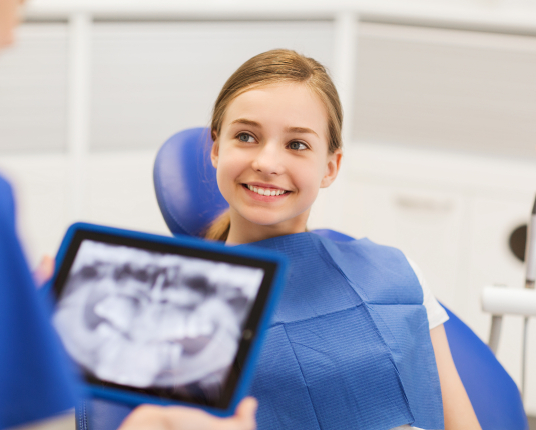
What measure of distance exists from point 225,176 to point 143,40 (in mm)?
1233

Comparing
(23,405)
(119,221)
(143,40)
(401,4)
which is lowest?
(119,221)

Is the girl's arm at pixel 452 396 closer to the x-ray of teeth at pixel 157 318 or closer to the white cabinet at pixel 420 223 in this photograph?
the x-ray of teeth at pixel 157 318

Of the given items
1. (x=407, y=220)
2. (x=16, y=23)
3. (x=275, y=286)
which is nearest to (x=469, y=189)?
(x=407, y=220)

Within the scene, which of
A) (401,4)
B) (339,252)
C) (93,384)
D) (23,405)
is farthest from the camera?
(401,4)

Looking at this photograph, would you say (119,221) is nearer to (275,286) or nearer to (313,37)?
(313,37)

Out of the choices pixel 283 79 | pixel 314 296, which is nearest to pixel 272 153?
pixel 283 79

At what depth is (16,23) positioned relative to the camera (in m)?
0.46

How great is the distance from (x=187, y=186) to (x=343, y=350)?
1.57ft

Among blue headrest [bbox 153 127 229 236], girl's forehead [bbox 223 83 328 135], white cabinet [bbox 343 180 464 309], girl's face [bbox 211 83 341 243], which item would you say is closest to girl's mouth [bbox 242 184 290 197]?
girl's face [bbox 211 83 341 243]

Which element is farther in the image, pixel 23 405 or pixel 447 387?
pixel 447 387

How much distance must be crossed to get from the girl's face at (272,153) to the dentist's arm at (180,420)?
46 cm

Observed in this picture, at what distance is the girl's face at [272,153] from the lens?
935mm

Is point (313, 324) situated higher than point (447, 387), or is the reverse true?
point (313, 324)

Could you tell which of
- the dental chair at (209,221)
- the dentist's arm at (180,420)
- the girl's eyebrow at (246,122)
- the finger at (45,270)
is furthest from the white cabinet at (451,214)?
the dentist's arm at (180,420)
